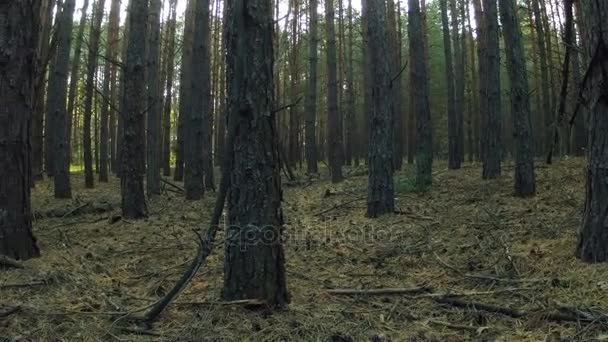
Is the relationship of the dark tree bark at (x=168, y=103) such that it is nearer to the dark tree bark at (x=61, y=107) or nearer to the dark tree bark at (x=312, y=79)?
the dark tree bark at (x=312, y=79)

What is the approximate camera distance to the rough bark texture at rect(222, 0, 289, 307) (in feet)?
11.3

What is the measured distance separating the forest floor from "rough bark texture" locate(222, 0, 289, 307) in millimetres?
245

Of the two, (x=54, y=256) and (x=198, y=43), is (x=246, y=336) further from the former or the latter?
(x=198, y=43)

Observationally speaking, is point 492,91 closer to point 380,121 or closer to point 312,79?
→ point 380,121

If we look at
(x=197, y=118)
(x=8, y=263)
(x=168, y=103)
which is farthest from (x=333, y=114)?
(x=8, y=263)

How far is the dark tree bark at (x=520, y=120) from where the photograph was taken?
8.15 meters

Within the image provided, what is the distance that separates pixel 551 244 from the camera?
4.70m

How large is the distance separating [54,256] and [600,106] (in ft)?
17.8

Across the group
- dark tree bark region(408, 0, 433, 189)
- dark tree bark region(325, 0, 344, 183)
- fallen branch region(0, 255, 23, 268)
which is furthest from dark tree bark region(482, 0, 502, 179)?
fallen branch region(0, 255, 23, 268)

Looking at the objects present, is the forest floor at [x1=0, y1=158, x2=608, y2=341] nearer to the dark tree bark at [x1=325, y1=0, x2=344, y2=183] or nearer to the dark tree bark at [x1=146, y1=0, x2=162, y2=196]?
the dark tree bark at [x1=146, y1=0, x2=162, y2=196]

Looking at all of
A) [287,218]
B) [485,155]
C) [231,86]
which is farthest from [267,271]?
[485,155]

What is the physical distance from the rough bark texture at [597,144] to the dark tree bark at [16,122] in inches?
206

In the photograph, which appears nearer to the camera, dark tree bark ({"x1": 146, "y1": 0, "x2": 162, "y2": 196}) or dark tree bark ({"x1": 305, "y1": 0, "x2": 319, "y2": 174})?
dark tree bark ({"x1": 146, "y1": 0, "x2": 162, "y2": 196})

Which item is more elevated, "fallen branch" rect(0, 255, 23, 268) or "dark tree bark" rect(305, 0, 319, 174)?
"dark tree bark" rect(305, 0, 319, 174)
